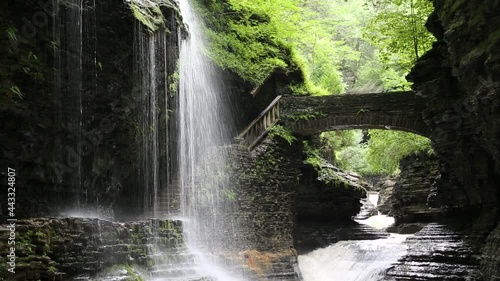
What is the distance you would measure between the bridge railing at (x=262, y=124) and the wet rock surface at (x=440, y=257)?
A: 22.3 ft

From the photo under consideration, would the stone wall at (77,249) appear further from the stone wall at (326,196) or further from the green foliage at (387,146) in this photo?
the green foliage at (387,146)

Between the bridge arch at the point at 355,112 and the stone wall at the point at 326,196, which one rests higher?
the bridge arch at the point at 355,112

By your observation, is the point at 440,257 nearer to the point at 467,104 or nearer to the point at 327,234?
the point at 467,104

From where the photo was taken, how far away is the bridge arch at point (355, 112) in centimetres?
1545

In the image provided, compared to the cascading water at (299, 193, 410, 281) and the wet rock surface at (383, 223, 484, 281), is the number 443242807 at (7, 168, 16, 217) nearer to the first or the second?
the wet rock surface at (383, 223, 484, 281)

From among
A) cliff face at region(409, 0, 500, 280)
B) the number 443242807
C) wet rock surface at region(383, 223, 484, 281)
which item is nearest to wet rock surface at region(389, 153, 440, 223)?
cliff face at region(409, 0, 500, 280)

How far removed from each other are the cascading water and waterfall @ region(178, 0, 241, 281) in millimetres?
4271

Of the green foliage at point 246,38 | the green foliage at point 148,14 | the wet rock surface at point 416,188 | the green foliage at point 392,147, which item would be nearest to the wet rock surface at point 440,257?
the wet rock surface at point 416,188

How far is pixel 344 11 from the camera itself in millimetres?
31391

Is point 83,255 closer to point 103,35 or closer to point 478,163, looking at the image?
point 103,35

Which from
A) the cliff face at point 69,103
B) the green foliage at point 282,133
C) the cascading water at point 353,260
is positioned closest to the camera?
the cliff face at point 69,103

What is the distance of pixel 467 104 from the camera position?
10156 millimetres

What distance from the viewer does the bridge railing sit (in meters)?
16.5

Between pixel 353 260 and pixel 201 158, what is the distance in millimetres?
6967
